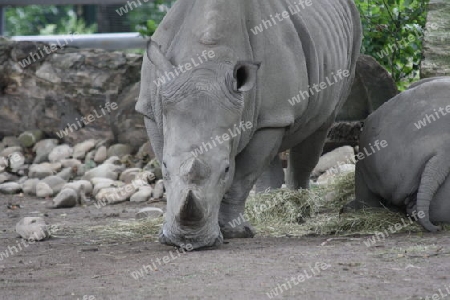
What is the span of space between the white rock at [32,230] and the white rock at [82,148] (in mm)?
3645

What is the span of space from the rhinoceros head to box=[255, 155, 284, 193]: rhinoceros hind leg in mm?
2621

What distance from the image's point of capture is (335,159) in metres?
9.73

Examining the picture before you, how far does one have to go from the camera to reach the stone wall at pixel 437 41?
8.99m

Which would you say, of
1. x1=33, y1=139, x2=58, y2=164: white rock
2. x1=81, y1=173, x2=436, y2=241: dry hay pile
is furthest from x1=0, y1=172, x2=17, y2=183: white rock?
x1=81, y1=173, x2=436, y2=241: dry hay pile

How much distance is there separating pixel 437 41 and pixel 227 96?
12.4ft

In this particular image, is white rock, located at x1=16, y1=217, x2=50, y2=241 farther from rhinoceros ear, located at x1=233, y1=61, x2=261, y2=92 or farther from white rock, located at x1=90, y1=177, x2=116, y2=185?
white rock, located at x1=90, y1=177, x2=116, y2=185

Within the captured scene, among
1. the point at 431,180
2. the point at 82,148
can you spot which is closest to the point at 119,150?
the point at 82,148

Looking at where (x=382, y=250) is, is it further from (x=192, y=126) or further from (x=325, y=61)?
(x=325, y=61)

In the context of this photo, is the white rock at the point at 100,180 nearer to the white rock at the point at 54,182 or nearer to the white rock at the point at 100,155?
the white rock at the point at 54,182

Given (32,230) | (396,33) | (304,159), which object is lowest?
(304,159)

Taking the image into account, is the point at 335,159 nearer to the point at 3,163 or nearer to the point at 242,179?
the point at 242,179

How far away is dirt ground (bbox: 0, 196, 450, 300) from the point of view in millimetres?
4703

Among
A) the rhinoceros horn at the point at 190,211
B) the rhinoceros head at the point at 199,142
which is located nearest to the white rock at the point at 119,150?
the rhinoceros head at the point at 199,142

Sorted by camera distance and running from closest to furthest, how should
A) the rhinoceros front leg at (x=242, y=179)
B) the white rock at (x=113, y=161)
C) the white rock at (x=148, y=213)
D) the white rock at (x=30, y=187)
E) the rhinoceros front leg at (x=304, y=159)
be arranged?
the rhinoceros front leg at (x=242, y=179) → the white rock at (x=148, y=213) → the rhinoceros front leg at (x=304, y=159) → the white rock at (x=30, y=187) → the white rock at (x=113, y=161)
